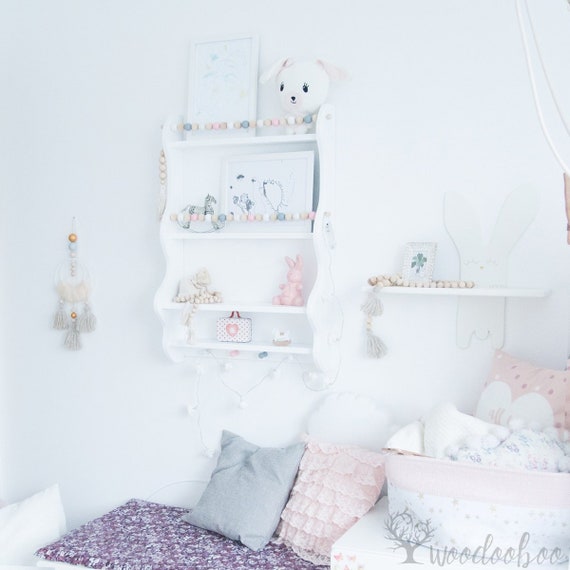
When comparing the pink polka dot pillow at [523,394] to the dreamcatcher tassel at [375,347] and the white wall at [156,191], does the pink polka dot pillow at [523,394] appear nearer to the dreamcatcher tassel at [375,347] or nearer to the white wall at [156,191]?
the white wall at [156,191]

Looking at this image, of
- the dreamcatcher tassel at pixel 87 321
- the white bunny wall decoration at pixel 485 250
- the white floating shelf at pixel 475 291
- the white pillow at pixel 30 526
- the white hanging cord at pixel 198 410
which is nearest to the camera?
the white floating shelf at pixel 475 291

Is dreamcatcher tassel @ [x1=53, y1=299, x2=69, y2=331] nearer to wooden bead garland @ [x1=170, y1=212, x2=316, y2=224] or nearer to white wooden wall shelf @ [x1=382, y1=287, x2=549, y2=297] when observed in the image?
wooden bead garland @ [x1=170, y1=212, x2=316, y2=224]

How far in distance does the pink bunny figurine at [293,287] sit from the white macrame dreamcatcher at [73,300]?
80cm

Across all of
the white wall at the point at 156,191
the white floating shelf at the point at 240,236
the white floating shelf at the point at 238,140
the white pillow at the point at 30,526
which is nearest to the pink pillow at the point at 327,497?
the white wall at the point at 156,191

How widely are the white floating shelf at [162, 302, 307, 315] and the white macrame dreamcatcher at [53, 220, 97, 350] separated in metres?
0.44

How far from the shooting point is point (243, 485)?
2135 millimetres

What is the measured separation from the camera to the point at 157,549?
6.77ft

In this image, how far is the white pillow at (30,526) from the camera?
225cm

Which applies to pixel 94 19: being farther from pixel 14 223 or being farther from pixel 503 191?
pixel 503 191

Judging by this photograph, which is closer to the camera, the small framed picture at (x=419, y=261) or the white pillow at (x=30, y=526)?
the small framed picture at (x=419, y=261)

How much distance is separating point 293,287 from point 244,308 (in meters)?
0.17

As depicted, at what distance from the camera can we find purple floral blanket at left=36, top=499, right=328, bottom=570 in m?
1.96

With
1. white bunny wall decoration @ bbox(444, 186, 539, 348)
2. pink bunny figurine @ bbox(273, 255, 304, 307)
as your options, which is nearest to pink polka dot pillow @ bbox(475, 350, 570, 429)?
white bunny wall decoration @ bbox(444, 186, 539, 348)

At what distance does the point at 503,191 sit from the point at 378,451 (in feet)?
2.84
